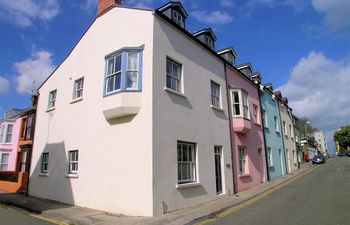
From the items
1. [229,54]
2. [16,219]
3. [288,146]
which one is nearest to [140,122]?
[16,219]

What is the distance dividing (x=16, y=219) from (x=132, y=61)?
7.58m

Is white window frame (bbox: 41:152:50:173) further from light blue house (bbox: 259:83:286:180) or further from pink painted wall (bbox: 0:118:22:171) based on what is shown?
light blue house (bbox: 259:83:286:180)

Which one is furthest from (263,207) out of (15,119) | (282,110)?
(15,119)

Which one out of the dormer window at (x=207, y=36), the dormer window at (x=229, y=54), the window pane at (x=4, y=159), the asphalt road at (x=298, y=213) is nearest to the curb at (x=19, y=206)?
the asphalt road at (x=298, y=213)

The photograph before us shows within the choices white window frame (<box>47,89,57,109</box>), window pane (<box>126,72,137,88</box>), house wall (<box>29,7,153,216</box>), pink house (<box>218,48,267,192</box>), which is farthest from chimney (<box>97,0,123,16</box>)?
pink house (<box>218,48,267,192</box>)

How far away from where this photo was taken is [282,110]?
3006 centimetres

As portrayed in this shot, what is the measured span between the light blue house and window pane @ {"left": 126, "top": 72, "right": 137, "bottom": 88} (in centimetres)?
1497

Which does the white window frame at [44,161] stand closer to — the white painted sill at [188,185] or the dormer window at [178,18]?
the white painted sill at [188,185]

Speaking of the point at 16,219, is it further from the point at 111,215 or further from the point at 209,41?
the point at 209,41

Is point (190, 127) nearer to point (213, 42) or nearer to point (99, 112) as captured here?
point (99, 112)

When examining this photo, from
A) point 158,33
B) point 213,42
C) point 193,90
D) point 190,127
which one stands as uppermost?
point 213,42

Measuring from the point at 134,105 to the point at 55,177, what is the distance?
7.39 metres

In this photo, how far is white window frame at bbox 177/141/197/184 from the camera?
10820 mm

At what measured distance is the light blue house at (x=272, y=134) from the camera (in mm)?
22312
